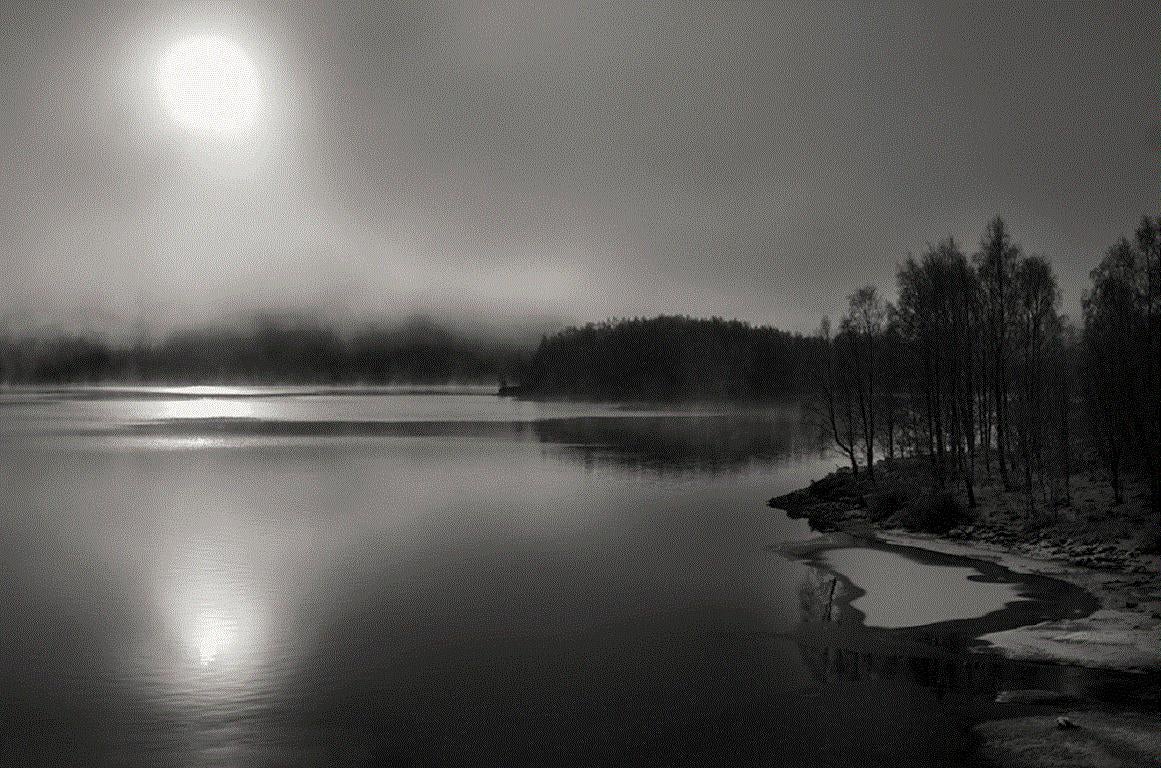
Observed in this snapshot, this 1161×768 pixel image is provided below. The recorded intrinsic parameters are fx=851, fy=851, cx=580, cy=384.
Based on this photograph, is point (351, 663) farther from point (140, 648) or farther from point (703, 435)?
point (703, 435)

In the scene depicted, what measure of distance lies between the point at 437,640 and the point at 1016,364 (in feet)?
154

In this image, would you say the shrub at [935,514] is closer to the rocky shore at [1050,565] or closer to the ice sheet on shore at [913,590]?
the rocky shore at [1050,565]

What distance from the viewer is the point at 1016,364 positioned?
57438 millimetres

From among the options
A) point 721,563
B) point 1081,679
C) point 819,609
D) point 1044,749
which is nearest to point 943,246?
point 721,563

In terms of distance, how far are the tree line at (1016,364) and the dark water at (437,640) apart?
556 inches

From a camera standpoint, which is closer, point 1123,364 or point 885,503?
point 1123,364

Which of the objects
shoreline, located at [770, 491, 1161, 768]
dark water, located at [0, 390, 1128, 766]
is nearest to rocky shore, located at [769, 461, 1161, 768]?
shoreline, located at [770, 491, 1161, 768]

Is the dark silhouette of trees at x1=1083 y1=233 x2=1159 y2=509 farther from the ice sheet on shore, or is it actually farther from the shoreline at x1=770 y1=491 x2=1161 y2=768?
the ice sheet on shore

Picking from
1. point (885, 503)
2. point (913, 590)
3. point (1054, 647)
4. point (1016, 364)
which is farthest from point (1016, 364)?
point (1054, 647)

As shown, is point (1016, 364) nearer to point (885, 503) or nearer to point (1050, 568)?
point (885, 503)

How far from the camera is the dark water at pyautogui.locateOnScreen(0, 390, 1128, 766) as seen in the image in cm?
1878

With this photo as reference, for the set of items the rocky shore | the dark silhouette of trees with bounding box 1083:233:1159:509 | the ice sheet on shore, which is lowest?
the ice sheet on shore

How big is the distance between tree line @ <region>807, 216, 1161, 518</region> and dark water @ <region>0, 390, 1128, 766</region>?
1412 cm

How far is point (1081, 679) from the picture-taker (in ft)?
73.0
